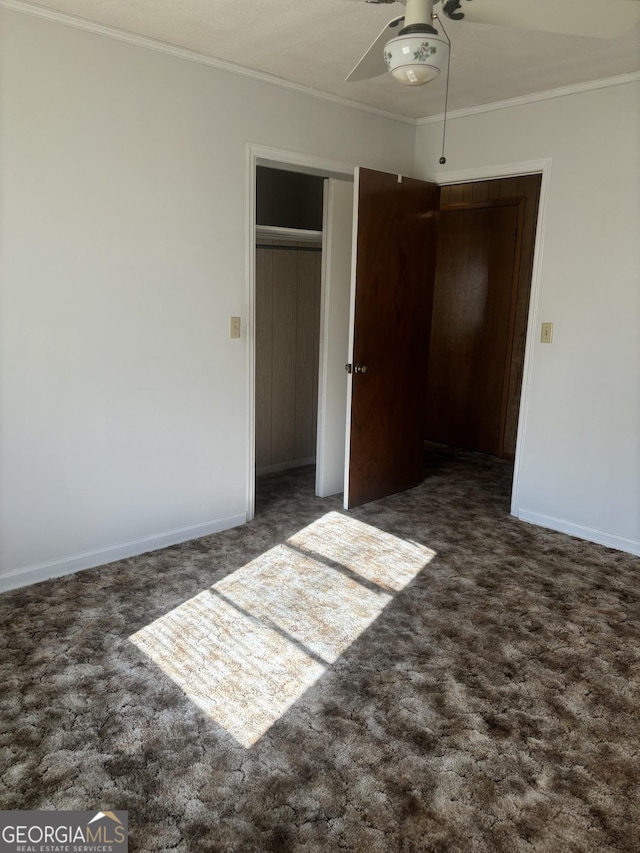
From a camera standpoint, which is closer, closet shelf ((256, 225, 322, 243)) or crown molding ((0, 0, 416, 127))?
Answer: crown molding ((0, 0, 416, 127))

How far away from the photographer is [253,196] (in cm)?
340

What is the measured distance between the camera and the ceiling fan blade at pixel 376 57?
198 centimetres

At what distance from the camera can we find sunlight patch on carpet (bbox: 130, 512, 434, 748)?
2176mm

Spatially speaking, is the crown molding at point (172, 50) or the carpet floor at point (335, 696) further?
the crown molding at point (172, 50)

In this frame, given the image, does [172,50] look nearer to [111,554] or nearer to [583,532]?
[111,554]

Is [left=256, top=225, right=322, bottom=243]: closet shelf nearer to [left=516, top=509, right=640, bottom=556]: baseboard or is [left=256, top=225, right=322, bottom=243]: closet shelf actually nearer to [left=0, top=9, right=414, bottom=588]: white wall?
[left=0, top=9, right=414, bottom=588]: white wall

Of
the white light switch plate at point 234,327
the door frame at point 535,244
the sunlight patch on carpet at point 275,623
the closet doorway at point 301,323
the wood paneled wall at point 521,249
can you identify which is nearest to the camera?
the sunlight patch on carpet at point 275,623

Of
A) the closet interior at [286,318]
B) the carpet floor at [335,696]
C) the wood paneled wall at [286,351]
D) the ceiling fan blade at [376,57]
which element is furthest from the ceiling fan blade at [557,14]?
the wood paneled wall at [286,351]

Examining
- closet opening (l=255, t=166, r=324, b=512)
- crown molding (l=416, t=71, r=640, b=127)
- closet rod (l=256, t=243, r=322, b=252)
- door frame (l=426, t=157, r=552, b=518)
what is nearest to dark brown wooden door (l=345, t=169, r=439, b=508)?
door frame (l=426, t=157, r=552, b=518)

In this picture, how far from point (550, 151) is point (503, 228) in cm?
161

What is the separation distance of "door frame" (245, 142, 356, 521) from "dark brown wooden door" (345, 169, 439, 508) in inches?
9.4

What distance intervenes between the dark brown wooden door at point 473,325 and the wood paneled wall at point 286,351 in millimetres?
1446

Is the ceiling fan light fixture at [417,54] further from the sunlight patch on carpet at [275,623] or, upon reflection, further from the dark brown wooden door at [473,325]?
the dark brown wooden door at [473,325]

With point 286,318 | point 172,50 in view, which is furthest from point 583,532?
point 172,50
